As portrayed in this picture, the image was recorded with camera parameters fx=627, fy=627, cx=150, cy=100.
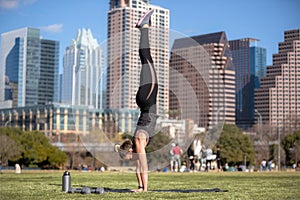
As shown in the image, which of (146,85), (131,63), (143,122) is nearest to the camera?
(143,122)

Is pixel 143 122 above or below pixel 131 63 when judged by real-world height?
below

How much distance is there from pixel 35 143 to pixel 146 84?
5309 cm

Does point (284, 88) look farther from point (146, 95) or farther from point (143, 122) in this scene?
point (143, 122)

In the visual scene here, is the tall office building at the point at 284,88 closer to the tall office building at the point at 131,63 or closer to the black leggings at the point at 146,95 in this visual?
the tall office building at the point at 131,63

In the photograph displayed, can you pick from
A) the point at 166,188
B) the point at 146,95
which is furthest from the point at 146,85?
the point at 166,188

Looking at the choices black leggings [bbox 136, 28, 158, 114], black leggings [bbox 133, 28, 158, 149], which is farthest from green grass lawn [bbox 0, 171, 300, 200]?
black leggings [bbox 136, 28, 158, 114]

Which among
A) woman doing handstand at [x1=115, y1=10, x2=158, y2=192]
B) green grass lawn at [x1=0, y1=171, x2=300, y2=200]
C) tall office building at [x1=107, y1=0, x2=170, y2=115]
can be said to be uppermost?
tall office building at [x1=107, y1=0, x2=170, y2=115]

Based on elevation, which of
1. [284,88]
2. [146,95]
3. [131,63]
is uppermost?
[284,88]

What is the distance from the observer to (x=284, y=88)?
478 ft

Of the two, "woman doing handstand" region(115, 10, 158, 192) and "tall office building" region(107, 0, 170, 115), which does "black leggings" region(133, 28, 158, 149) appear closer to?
"woman doing handstand" region(115, 10, 158, 192)

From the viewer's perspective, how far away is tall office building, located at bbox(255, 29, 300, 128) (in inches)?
4808

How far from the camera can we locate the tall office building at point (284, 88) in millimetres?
122125

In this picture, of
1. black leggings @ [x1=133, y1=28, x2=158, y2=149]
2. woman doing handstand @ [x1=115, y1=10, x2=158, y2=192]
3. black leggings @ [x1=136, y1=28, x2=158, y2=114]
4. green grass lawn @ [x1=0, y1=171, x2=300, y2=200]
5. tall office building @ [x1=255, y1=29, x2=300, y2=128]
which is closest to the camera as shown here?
green grass lawn @ [x1=0, y1=171, x2=300, y2=200]

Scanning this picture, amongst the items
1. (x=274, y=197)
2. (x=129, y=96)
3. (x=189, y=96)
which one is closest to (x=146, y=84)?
(x=274, y=197)
